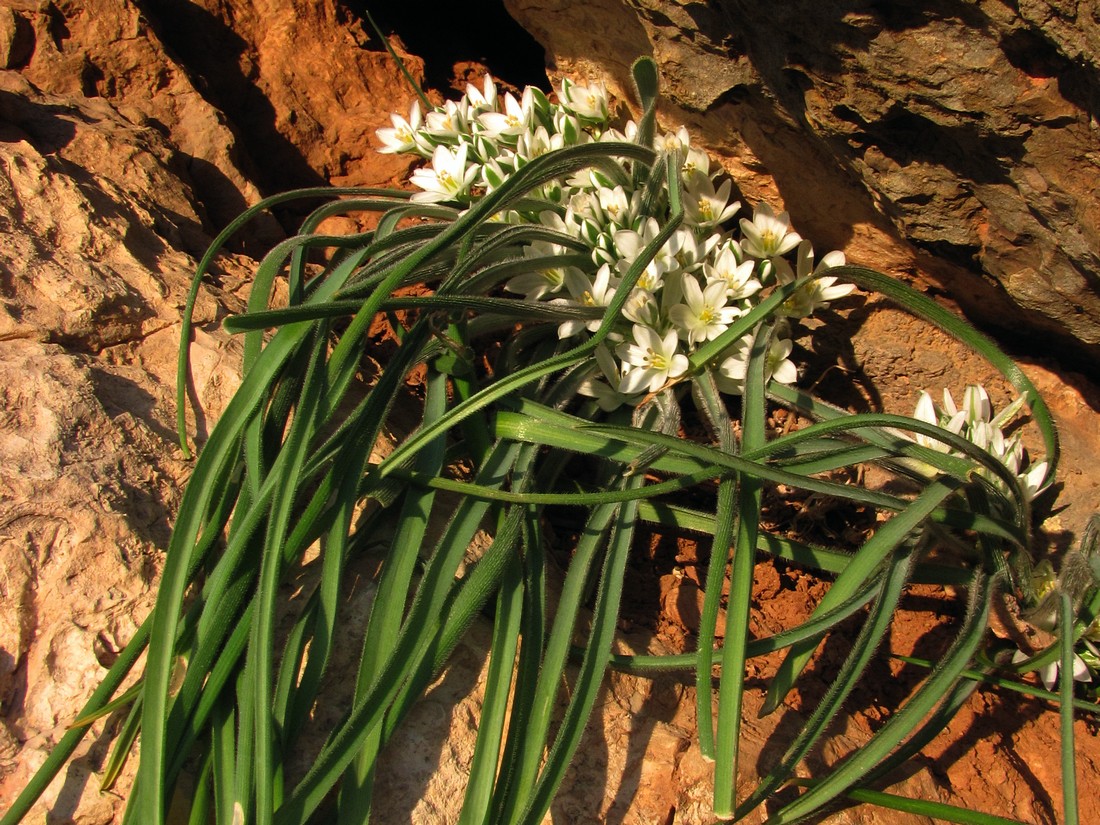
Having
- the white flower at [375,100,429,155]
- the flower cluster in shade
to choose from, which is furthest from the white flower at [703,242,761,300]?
the white flower at [375,100,429,155]

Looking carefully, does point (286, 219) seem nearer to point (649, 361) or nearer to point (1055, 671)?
point (649, 361)

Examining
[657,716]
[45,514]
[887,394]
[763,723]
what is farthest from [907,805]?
[45,514]

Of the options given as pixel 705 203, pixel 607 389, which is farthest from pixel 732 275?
pixel 607 389

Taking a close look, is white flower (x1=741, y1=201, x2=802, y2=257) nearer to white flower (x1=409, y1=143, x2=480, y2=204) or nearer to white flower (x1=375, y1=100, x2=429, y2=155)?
white flower (x1=409, y1=143, x2=480, y2=204)

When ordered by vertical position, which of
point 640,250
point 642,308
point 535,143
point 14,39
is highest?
point 14,39

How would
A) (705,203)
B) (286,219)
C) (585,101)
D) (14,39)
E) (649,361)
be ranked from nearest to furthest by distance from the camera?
(649,361) → (705,203) → (585,101) → (14,39) → (286,219)

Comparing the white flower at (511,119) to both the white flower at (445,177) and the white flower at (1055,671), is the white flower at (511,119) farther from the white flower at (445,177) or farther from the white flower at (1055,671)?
the white flower at (1055,671)

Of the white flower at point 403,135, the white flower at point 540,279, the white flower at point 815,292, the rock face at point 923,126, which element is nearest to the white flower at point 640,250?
the white flower at point 540,279

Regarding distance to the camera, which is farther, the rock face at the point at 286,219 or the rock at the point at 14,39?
the rock at the point at 14,39
